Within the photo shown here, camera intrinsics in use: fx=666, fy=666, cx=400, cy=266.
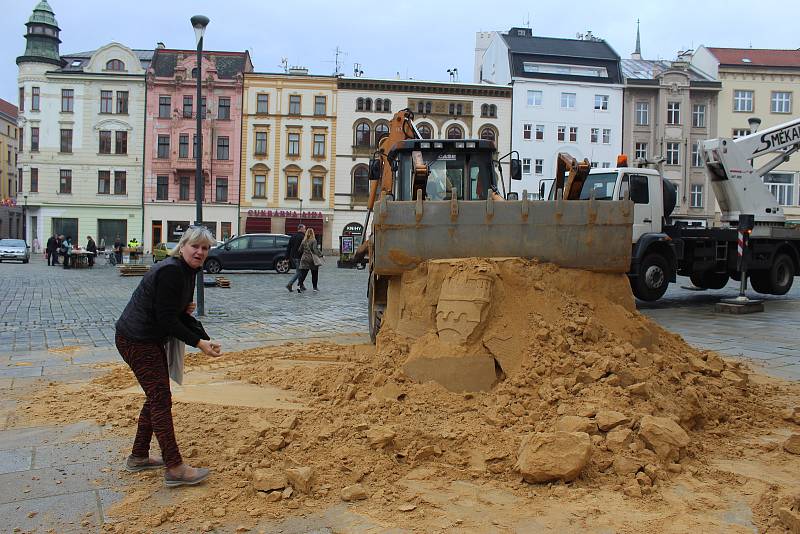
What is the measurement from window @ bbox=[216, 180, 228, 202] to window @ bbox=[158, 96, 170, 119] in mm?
6005

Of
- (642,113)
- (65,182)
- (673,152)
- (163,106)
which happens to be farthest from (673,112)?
(65,182)

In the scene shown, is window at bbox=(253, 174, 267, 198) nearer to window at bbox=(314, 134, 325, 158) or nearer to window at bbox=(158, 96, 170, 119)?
window at bbox=(314, 134, 325, 158)

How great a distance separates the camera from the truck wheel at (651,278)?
1369 cm

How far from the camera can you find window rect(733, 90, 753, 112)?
163 ft

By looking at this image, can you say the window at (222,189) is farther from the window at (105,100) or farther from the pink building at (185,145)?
the window at (105,100)

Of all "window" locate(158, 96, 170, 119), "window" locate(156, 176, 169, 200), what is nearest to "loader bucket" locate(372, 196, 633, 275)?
"window" locate(156, 176, 169, 200)

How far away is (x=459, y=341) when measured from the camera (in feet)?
18.5

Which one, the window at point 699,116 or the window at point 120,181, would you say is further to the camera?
the window at point 699,116

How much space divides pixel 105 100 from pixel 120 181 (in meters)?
6.03

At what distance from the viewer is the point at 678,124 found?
164 feet

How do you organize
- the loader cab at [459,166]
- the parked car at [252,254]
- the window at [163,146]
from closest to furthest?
the loader cab at [459,166] → the parked car at [252,254] → the window at [163,146]

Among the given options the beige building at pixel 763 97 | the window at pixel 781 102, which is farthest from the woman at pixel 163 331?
the window at pixel 781 102

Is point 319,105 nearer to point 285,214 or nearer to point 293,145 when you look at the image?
point 293,145

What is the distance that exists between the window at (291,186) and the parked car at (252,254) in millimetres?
22929
